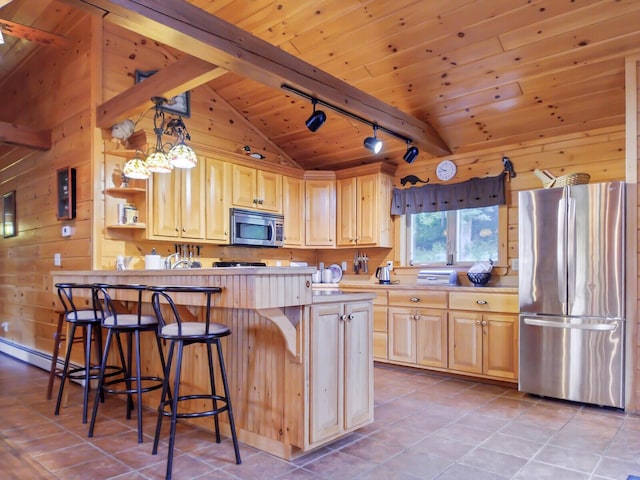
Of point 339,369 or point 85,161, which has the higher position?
point 85,161

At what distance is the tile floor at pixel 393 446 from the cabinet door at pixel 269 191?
8.24ft

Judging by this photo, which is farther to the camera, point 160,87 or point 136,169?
point 136,169

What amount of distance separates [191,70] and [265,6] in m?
1.08

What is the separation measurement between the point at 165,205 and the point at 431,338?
9.24 feet

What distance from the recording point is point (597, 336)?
334 cm

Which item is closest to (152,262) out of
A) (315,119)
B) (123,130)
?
(123,130)

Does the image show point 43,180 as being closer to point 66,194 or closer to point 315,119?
point 66,194

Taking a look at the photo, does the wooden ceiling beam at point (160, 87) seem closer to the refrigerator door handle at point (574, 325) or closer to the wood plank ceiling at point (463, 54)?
the wood plank ceiling at point (463, 54)

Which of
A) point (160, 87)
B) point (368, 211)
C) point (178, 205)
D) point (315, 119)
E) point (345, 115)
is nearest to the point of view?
point (160, 87)

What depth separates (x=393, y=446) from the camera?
8.47 ft

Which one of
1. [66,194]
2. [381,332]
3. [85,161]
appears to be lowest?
[381,332]

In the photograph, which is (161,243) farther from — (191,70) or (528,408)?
(528,408)

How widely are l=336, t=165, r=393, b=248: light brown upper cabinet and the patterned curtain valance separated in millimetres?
185

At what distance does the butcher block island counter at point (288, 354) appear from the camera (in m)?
2.25
